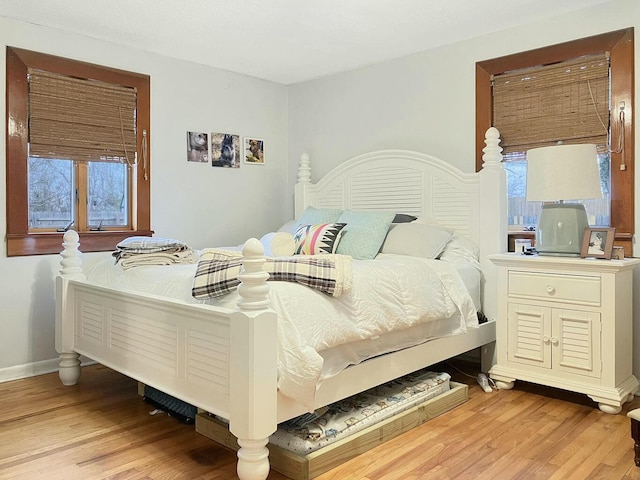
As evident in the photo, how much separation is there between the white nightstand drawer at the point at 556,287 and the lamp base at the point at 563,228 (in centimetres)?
16

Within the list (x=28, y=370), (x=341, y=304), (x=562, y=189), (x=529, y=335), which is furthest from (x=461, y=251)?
(x=28, y=370)

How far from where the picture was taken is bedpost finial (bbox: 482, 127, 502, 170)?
11.0ft

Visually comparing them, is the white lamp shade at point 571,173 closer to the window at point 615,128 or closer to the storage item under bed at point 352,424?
the window at point 615,128

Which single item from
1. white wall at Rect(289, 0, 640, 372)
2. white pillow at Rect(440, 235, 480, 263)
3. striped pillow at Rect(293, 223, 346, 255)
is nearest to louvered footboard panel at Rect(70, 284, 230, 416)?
striped pillow at Rect(293, 223, 346, 255)

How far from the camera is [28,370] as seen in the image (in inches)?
135

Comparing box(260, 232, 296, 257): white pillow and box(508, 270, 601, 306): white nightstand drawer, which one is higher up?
box(260, 232, 296, 257): white pillow

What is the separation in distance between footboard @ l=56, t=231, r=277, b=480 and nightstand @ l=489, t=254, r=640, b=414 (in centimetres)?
170

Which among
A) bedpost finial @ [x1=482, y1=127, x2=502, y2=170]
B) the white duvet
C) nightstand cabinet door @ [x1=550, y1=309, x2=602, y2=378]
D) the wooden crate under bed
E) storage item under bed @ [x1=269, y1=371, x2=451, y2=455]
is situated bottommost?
the wooden crate under bed

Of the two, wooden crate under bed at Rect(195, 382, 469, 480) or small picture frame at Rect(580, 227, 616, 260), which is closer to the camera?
wooden crate under bed at Rect(195, 382, 469, 480)

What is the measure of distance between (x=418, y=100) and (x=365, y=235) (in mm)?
1291

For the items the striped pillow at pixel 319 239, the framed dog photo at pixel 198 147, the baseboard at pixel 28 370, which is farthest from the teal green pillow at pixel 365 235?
the baseboard at pixel 28 370

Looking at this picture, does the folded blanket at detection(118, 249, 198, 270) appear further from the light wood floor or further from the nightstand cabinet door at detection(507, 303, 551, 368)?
the nightstand cabinet door at detection(507, 303, 551, 368)

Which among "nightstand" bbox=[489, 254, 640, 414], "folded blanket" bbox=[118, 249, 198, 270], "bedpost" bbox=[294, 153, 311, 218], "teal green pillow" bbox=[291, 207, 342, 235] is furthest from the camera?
"bedpost" bbox=[294, 153, 311, 218]

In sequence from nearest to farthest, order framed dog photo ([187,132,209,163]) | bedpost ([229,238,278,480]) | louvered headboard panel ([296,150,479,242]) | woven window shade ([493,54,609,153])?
bedpost ([229,238,278,480])
woven window shade ([493,54,609,153])
louvered headboard panel ([296,150,479,242])
framed dog photo ([187,132,209,163])
